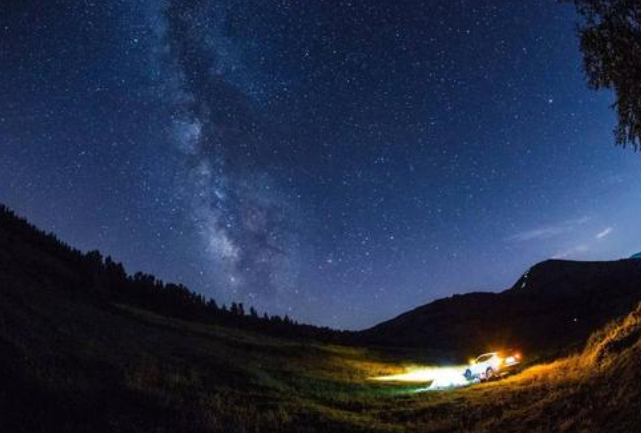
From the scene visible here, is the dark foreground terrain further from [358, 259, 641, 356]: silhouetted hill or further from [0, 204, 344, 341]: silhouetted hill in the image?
[358, 259, 641, 356]: silhouetted hill

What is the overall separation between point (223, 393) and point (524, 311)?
277 ft

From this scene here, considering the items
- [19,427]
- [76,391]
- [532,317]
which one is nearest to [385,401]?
[76,391]

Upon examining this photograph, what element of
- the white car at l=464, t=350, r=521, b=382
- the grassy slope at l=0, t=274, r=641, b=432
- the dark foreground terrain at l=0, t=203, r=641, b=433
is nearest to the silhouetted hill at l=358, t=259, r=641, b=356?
the white car at l=464, t=350, r=521, b=382

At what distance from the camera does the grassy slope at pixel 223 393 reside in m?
13.7

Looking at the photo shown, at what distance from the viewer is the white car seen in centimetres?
3132

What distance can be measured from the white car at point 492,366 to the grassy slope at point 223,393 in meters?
3.79

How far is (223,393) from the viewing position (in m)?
23.4

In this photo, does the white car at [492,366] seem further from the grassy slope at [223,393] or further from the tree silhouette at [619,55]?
the tree silhouette at [619,55]

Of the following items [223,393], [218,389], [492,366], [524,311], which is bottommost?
[492,366]

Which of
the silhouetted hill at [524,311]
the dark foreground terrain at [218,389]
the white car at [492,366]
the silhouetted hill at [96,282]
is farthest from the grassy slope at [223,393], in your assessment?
the silhouetted hill at [524,311]

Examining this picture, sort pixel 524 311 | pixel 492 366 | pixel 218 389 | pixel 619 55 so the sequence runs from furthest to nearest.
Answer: pixel 524 311 < pixel 492 366 < pixel 218 389 < pixel 619 55

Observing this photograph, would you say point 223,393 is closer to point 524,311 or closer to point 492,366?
point 492,366

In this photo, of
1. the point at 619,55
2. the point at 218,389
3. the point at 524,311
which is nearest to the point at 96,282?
the point at 218,389

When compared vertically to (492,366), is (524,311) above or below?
above
